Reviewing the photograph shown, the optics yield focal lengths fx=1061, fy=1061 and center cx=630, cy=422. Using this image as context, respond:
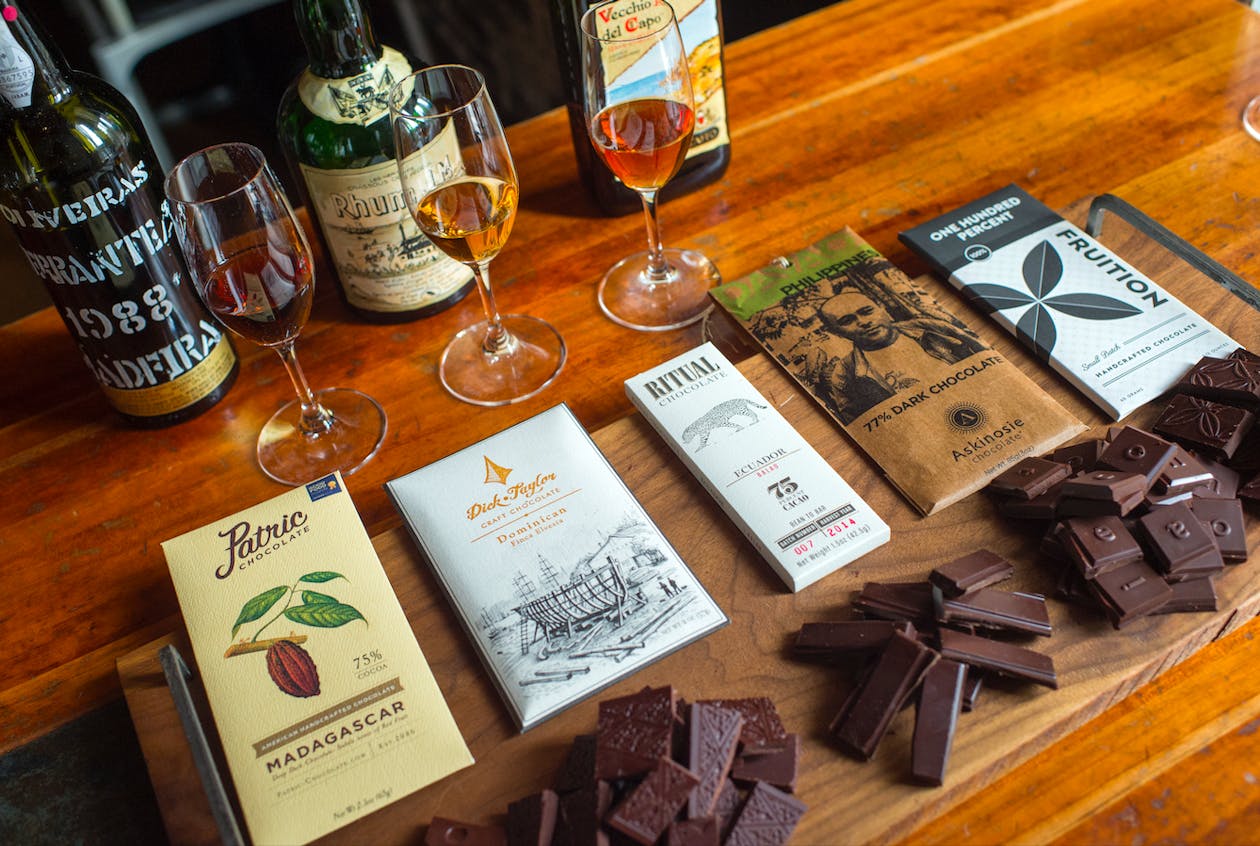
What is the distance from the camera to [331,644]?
0.76 metres

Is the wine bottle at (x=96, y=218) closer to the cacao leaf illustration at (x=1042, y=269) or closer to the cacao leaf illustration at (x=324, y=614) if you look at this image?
the cacao leaf illustration at (x=324, y=614)

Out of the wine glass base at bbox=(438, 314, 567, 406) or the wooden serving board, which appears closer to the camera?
the wooden serving board

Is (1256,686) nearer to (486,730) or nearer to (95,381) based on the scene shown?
(486,730)

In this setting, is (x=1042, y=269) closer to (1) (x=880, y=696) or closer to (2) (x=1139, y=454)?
(2) (x=1139, y=454)

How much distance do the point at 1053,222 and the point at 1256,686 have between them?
0.46 m

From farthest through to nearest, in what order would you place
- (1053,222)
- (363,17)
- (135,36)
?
(135,36)
(1053,222)
(363,17)

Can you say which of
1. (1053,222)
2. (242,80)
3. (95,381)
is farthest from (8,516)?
(242,80)

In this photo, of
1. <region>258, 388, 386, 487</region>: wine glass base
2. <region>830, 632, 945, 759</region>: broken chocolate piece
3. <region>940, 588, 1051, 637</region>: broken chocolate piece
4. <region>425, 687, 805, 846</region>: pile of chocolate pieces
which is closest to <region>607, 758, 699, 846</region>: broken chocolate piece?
<region>425, 687, 805, 846</region>: pile of chocolate pieces

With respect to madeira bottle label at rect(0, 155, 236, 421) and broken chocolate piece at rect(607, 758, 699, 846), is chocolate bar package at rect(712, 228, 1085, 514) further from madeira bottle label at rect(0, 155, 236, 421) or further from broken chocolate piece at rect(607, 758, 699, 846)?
madeira bottle label at rect(0, 155, 236, 421)

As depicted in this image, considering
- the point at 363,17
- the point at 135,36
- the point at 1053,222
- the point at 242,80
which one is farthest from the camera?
the point at 242,80

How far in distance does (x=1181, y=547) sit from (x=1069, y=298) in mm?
293

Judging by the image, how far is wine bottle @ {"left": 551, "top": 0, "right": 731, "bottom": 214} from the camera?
1035 mm

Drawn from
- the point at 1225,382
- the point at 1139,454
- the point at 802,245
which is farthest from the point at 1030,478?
the point at 802,245

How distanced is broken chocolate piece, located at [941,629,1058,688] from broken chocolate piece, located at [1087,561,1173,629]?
59mm
